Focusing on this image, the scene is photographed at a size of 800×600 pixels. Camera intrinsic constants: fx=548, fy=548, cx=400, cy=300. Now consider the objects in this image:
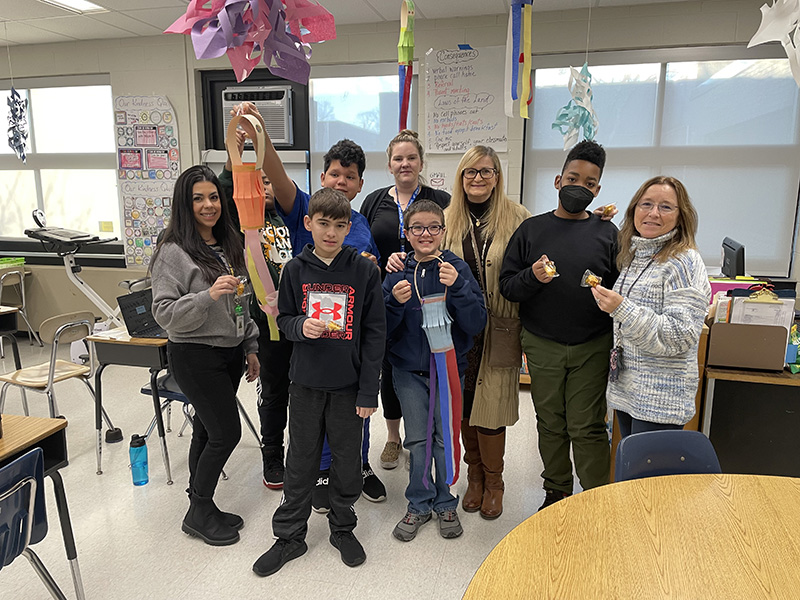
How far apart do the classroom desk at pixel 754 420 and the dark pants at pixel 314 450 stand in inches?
62.8

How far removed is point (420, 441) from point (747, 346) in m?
1.50

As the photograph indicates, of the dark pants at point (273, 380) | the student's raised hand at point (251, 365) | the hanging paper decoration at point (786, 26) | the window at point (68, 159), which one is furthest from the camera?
the window at point (68, 159)

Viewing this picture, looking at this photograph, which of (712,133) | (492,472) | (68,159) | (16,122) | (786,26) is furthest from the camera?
(68,159)

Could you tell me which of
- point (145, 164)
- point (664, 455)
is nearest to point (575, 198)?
point (664, 455)

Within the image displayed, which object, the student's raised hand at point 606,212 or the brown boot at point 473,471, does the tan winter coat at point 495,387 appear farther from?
the student's raised hand at point 606,212

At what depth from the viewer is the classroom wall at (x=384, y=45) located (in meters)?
3.82

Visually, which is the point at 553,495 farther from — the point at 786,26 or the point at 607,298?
the point at 786,26

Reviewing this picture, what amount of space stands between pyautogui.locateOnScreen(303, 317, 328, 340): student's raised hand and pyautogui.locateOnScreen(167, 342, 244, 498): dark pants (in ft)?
1.52

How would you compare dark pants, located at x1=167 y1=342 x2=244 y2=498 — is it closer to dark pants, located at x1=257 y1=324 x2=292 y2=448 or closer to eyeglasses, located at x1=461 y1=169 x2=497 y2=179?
dark pants, located at x1=257 y1=324 x2=292 y2=448

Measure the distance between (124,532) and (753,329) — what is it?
2830 mm

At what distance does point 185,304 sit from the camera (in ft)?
6.42

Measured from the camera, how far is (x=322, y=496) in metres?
2.43

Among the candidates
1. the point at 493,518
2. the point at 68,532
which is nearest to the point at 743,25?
the point at 493,518

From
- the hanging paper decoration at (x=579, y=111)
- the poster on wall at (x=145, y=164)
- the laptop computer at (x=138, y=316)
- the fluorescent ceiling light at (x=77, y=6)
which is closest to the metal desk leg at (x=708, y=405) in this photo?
the hanging paper decoration at (x=579, y=111)
